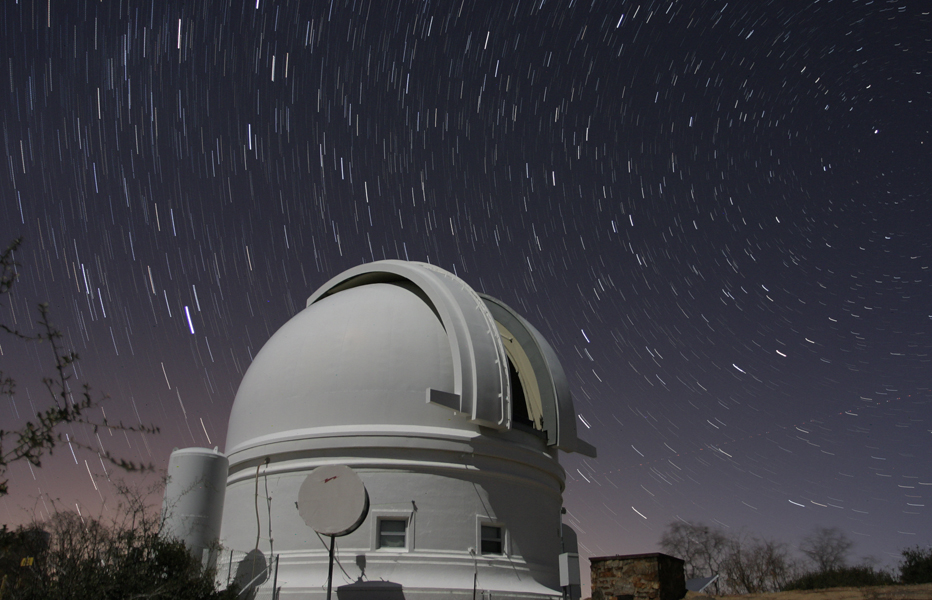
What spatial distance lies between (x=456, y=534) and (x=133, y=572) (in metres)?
4.70

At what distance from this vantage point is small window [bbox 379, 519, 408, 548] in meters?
10.4

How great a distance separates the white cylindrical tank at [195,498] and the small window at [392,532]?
2.75 meters

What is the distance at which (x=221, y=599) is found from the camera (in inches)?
358

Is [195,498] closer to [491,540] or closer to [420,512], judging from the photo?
[420,512]

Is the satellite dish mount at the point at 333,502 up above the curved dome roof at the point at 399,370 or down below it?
below

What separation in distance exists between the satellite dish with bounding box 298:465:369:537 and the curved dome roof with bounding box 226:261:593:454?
1.54m

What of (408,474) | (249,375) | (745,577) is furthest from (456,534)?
(745,577)

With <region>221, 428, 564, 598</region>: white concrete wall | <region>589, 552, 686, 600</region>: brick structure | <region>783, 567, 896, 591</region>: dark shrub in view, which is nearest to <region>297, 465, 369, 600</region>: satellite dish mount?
<region>221, 428, 564, 598</region>: white concrete wall

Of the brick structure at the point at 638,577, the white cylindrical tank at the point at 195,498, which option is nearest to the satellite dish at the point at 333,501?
the white cylindrical tank at the point at 195,498

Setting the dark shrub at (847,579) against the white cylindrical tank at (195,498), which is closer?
the white cylindrical tank at (195,498)

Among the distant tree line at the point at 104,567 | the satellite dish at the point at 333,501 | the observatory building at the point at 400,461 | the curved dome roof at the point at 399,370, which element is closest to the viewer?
the distant tree line at the point at 104,567

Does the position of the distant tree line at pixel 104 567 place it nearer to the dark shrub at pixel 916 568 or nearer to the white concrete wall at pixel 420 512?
the white concrete wall at pixel 420 512

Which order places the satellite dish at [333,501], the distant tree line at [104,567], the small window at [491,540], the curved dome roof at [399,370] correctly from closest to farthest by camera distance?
1. the distant tree line at [104,567]
2. the satellite dish at [333,501]
3. the small window at [491,540]
4. the curved dome roof at [399,370]

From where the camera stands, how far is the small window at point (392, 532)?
10.4 metres
